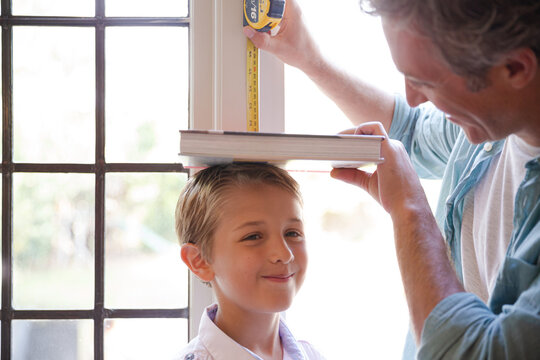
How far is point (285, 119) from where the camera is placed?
4.65 feet

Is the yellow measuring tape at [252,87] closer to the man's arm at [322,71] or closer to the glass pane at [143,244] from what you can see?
the man's arm at [322,71]

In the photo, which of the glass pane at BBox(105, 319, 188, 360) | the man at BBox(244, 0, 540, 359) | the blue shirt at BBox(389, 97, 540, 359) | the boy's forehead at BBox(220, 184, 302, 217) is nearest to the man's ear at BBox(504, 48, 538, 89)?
Answer: the man at BBox(244, 0, 540, 359)

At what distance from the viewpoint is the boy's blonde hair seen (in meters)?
1.19

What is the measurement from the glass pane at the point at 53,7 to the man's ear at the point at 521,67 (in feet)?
3.53

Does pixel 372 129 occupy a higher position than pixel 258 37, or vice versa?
pixel 258 37

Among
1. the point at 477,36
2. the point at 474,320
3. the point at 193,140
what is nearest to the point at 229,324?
the point at 193,140

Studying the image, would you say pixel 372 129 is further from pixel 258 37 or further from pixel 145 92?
pixel 145 92

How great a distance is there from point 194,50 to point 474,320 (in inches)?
36.9

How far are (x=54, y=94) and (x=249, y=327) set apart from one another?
818mm

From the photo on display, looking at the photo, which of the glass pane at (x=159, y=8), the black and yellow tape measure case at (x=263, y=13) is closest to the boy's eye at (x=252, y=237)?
the black and yellow tape measure case at (x=263, y=13)

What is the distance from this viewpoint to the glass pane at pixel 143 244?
→ 1454 millimetres

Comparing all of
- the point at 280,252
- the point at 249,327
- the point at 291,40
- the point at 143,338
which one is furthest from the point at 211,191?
the point at 143,338

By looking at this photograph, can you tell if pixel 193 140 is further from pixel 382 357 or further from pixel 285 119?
pixel 382 357

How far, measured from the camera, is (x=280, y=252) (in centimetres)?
113
